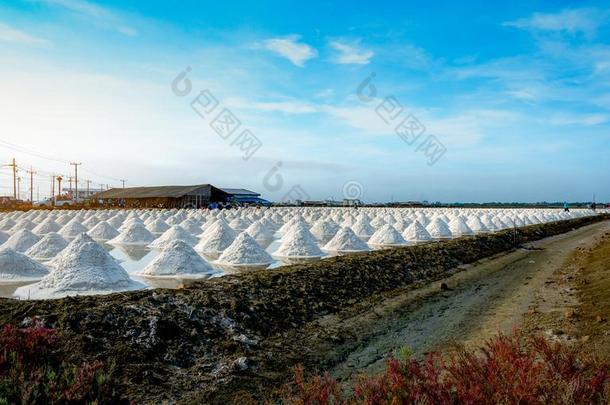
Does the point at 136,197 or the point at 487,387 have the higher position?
the point at 136,197

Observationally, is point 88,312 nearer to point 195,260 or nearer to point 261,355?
point 261,355

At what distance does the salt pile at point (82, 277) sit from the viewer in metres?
8.38

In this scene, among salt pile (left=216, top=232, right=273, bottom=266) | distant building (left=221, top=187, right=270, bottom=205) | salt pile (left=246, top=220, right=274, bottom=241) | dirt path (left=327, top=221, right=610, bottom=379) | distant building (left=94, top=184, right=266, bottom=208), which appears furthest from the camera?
distant building (left=221, top=187, right=270, bottom=205)

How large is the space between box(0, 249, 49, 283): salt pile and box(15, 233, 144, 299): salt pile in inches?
41.2

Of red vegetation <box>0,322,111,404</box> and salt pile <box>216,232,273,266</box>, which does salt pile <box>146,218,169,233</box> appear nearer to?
salt pile <box>216,232,273,266</box>

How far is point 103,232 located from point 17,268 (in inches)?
358

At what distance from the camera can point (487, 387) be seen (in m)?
2.97

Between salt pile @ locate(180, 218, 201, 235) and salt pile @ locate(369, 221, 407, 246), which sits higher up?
salt pile @ locate(180, 218, 201, 235)

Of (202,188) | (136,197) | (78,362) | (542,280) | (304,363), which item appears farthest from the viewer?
(136,197)

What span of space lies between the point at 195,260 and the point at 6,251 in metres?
4.23

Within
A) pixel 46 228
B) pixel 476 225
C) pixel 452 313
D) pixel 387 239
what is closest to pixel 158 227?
pixel 46 228

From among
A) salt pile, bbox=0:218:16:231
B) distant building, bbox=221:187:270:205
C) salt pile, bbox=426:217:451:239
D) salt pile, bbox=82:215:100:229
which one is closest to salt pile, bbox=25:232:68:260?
salt pile, bbox=82:215:100:229

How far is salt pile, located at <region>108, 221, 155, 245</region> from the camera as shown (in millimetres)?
17547

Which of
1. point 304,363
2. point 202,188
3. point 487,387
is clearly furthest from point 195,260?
point 202,188
